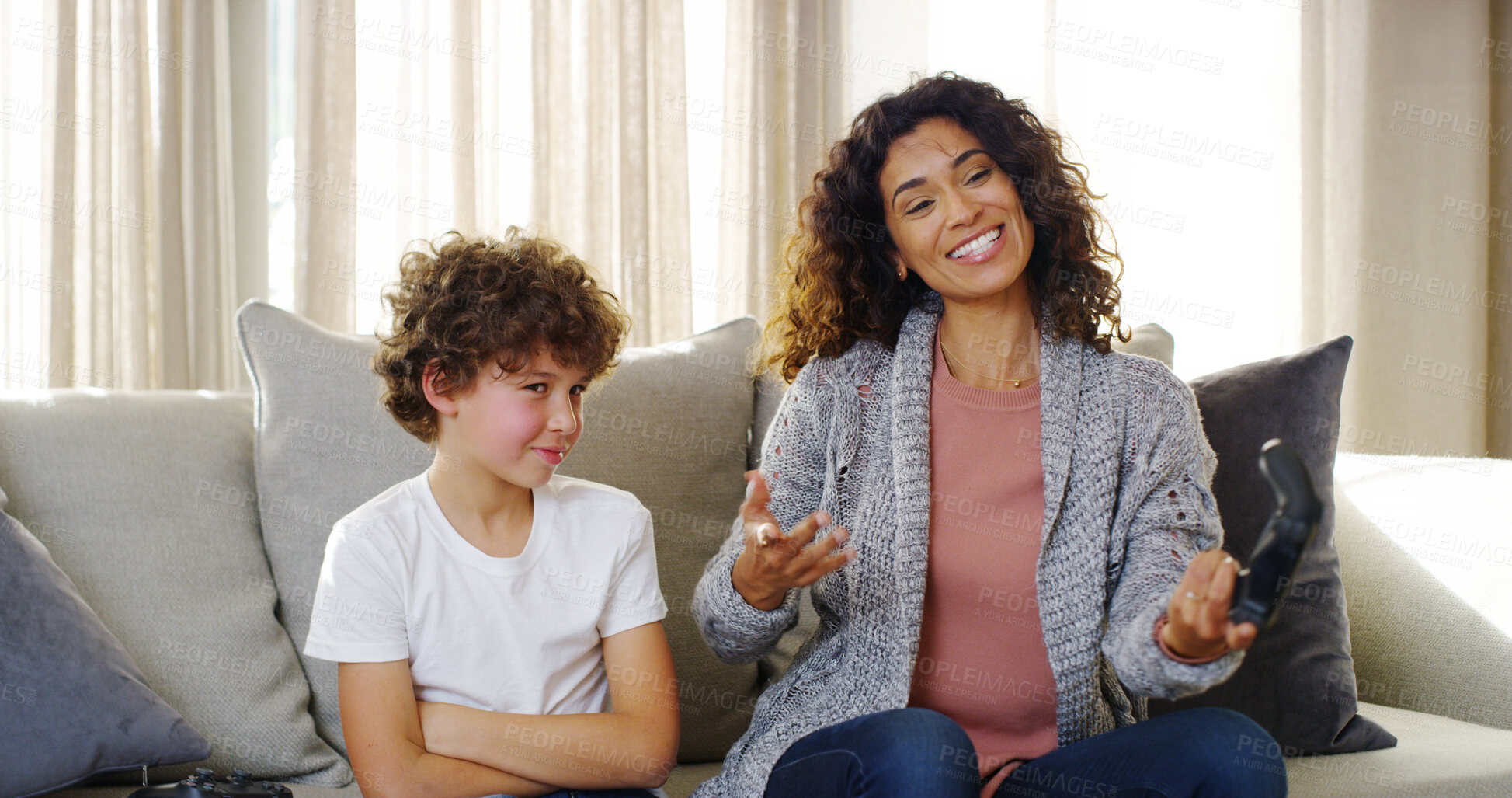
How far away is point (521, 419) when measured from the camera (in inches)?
45.5

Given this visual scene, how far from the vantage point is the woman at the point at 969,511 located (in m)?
1.03

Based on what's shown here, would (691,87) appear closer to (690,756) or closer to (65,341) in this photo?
(65,341)

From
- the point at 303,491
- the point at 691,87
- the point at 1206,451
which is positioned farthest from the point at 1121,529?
the point at 691,87

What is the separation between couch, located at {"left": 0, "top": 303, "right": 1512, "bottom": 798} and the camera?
4.45 ft

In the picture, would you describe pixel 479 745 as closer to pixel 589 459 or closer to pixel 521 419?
pixel 521 419

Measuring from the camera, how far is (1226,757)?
3.22ft

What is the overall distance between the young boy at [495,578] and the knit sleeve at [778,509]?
8 cm

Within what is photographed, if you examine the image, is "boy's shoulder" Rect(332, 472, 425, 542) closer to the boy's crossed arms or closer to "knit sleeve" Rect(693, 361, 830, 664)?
the boy's crossed arms

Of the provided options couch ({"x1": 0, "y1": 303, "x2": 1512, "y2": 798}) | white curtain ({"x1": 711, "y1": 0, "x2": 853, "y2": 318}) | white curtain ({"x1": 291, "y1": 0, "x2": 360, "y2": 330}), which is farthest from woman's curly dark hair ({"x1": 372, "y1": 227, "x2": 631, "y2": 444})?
white curtain ({"x1": 711, "y1": 0, "x2": 853, "y2": 318})

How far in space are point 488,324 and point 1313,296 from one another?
2.63 meters
